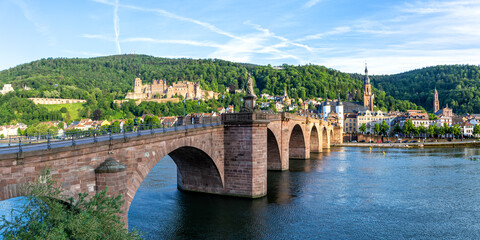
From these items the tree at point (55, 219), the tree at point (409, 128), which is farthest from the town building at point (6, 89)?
the tree at point (55, 219)

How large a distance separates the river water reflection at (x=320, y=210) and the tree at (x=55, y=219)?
7.30m

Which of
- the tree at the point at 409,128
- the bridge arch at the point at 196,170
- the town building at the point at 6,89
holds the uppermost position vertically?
the town building at the point at 6,89

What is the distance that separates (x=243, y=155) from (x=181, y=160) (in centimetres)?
497

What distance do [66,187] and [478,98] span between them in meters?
193

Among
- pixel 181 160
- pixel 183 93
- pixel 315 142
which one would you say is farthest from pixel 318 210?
pixel 183 93

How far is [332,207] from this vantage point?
28.2m

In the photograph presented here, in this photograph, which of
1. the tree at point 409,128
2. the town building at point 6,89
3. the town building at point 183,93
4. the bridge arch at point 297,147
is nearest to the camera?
the bridge arch at point 297,147

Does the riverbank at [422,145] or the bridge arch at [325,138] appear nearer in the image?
the bridge arch at [325,138]

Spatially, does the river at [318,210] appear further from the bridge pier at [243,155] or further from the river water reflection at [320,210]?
the bridge pier at [243,155]

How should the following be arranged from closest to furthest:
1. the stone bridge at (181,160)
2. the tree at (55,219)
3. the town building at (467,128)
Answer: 1. the tree at (55,219)
2. the stone bridge at (181,160)
3. the town building at (467,128)

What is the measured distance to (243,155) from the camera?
94.2 feet

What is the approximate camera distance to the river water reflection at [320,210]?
2250 cm

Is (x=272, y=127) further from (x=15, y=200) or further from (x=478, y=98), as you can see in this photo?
(x=478, y=98)

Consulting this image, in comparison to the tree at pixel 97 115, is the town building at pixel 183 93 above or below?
above
